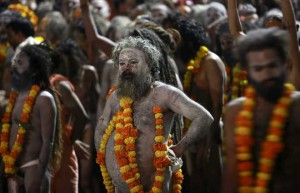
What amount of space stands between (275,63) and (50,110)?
2.95 meters

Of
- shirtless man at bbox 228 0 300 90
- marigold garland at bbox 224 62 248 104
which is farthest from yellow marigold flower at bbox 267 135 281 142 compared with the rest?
marigold garland at bbox 224 62 248 104

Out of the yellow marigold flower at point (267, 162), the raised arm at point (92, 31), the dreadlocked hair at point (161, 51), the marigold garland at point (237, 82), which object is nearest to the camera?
the yellow marigold flower at point (267, 162)

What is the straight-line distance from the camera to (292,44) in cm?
630

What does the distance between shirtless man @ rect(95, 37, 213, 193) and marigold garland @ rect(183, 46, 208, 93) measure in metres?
2.31

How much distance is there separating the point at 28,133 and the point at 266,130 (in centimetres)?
296

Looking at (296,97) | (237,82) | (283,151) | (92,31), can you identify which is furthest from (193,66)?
(283,151)

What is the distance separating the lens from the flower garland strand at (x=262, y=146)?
4.73 meters

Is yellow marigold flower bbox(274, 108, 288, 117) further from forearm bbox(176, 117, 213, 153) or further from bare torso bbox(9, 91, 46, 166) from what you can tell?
bare torso bbox(9, 91, 46, 166)

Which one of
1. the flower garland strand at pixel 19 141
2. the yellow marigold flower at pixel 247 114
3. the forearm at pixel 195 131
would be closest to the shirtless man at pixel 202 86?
the flower garland strand at pixel 19 141

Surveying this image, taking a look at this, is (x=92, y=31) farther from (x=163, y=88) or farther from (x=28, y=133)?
(x=163, y=88)

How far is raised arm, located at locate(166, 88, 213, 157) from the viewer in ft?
20.5

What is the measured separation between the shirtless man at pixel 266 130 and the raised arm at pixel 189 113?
4.45 ft

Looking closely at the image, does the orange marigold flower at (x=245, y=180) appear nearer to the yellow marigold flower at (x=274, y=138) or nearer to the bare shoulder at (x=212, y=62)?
the yellow marigold flower at (x=274, y=138)

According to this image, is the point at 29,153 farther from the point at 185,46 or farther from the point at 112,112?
the point at 185,46
